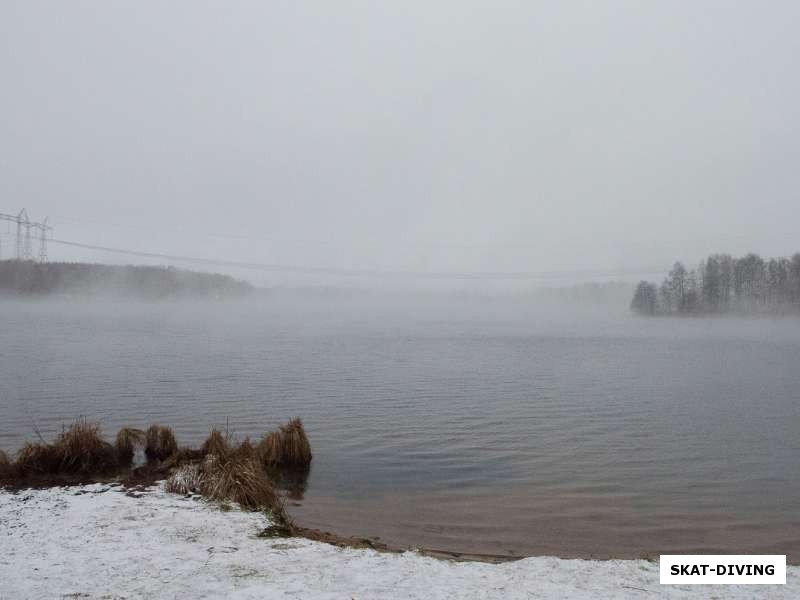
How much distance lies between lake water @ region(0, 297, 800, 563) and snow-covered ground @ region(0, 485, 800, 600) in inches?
88.1

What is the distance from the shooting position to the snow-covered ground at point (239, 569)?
21.5 ft

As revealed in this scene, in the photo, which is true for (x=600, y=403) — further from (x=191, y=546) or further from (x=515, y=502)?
(x=191, y=546)

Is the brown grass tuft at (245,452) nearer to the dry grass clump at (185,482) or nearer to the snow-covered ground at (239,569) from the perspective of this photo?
the dry grass clump at (185,482)

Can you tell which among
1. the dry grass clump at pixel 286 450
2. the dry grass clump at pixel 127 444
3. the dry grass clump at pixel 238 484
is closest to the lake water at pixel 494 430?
the dry grass clump at pixel 286 450

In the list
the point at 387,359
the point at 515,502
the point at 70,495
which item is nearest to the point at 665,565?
the point at 515,502

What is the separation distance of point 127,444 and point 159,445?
2.19 feet

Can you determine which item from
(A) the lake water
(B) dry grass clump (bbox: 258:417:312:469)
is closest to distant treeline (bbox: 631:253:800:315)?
(A) the lake water

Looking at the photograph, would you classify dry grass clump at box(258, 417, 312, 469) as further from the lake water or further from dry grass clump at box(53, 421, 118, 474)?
dry grass clump at box(53, 421, 118, 474)

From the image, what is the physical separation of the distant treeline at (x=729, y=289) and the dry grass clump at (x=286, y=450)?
14219 centimetres

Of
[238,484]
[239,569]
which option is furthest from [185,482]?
[239,569]

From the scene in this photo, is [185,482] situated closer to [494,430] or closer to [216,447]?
[216,447]

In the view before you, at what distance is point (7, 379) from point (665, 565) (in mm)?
28809

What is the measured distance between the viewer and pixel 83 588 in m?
6.49

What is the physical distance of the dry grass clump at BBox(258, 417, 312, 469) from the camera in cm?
1384
